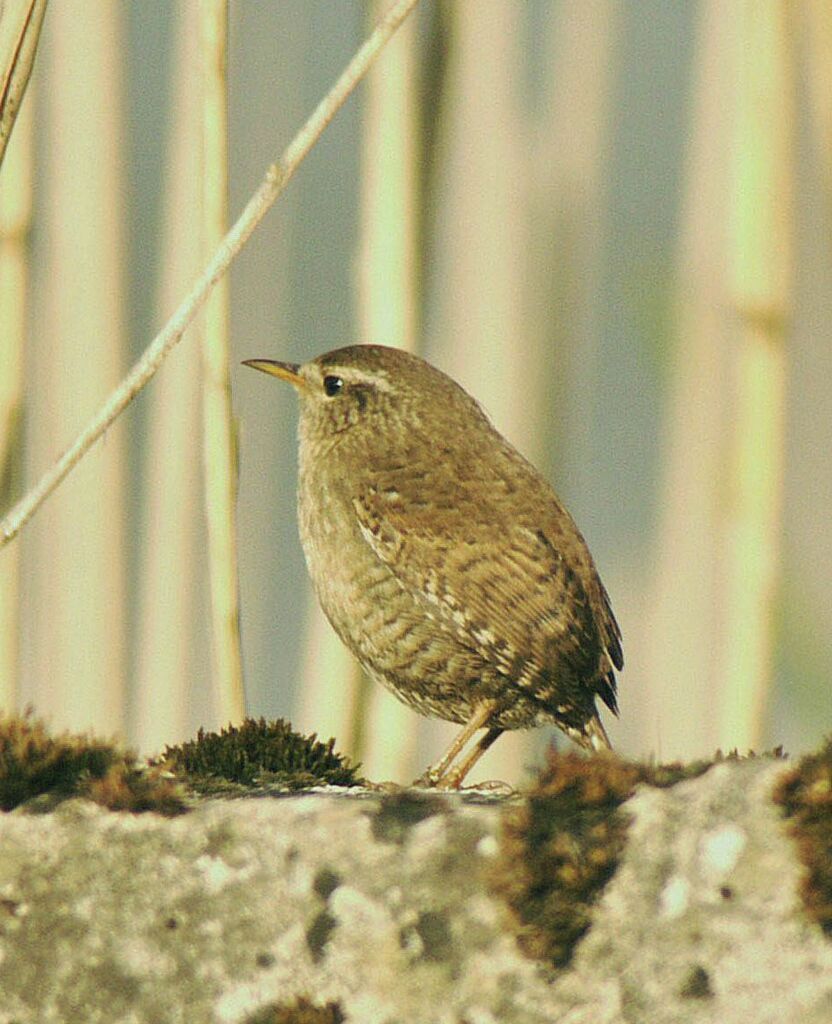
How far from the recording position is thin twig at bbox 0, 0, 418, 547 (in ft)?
6.00

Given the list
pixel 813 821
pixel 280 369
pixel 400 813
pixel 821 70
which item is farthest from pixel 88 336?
pixel 813 821

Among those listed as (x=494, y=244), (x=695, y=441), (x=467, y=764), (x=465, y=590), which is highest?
(x=494, y=244)

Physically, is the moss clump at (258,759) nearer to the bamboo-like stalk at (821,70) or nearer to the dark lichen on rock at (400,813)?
the dark lichen on rock at (400,813)

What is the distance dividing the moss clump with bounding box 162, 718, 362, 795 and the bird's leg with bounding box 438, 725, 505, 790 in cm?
31

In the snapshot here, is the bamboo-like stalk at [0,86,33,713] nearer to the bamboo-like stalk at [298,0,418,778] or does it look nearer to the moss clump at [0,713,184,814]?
the bamboo-like stalk at [298,0,418,778]

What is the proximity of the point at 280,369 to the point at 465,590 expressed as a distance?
2.32ft

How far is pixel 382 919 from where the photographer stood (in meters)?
1.44

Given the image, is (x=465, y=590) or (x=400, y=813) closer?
(x=400, y=813)

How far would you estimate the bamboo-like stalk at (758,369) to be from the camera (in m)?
2.40

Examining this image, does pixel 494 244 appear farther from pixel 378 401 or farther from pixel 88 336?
pixel 88 336

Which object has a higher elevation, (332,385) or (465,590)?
(332,385)

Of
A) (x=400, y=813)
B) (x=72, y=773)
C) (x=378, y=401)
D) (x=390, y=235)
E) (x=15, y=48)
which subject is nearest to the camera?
(x=400, y=813)

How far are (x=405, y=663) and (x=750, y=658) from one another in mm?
530

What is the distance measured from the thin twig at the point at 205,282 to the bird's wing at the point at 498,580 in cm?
65
